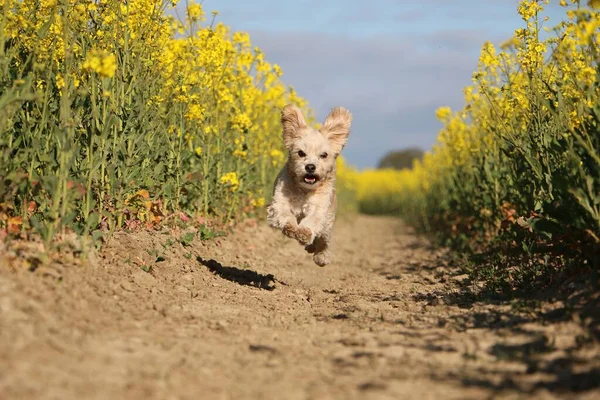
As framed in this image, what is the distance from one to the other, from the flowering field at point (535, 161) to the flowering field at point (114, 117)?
3441 mm

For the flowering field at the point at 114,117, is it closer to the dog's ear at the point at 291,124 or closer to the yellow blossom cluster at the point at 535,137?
the dog's ear at the point at 291,124

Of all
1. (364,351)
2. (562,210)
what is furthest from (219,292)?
(562,210)

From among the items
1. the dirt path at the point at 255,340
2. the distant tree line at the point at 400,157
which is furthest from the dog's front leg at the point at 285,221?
the distant tree line at the point at 400,157

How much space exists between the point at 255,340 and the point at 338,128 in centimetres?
371

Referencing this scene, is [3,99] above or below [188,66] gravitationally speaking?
below

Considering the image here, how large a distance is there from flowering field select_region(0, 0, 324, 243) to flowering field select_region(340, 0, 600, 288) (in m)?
3.44

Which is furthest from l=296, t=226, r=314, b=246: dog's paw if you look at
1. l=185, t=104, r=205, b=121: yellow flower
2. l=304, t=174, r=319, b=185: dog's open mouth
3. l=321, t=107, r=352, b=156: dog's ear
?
l=185, t=104, r=205, b=121: yellow flower

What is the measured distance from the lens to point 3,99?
15.9ft

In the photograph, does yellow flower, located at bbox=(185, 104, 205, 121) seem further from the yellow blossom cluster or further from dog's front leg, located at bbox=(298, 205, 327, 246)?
the yellow blossom cluster

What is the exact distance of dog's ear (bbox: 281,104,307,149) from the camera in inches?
295

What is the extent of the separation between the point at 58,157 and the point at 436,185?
51.9ft

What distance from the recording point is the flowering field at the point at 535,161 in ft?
17.3

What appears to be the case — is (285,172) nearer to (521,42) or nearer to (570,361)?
(521,42)

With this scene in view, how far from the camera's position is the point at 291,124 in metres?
7.57
